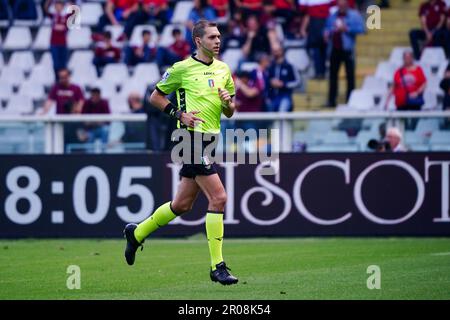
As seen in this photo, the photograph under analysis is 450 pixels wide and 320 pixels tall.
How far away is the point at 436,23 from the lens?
2134 cm

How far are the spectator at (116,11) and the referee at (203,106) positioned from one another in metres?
13.3

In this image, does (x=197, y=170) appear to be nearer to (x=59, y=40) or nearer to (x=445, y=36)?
(x=445, y=36)

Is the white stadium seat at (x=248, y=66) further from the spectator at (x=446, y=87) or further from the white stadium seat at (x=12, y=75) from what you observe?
the white stadium seat at (x=12, y=75)

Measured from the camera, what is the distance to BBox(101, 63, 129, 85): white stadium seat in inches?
914

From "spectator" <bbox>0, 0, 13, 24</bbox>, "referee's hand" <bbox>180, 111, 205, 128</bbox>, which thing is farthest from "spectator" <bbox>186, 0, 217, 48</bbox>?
"referee's hand" <bbox>180, 111, 205, 128</bbox>

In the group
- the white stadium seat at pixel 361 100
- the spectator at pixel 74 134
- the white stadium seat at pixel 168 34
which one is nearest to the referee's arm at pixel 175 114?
the spectator at pixel 74 134

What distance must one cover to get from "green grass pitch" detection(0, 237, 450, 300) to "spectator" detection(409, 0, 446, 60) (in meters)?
6.34

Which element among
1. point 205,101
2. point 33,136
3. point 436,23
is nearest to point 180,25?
point 436,23

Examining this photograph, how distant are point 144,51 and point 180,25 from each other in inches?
54.4

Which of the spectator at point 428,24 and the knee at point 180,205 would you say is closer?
the knee at point 180,205

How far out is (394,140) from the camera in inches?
663

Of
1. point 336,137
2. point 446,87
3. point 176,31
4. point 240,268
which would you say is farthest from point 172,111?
point 176,31

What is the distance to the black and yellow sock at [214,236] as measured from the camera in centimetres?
1086

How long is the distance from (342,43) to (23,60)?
7.74 m
